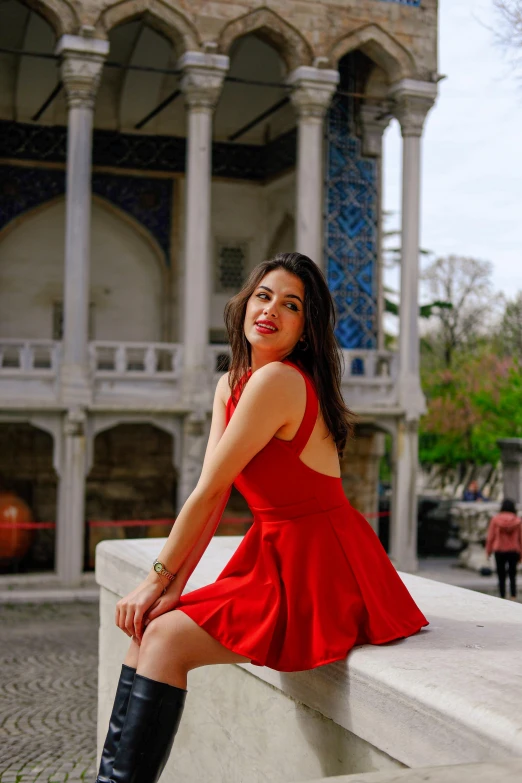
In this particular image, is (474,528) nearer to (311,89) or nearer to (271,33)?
(311,89)

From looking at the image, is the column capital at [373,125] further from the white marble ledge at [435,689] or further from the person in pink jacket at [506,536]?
the white marble ledge at [435,689]

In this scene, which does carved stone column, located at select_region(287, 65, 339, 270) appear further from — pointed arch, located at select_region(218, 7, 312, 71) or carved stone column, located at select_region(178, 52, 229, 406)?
carved stone column, located at select_region(178, 52, 229, 406)

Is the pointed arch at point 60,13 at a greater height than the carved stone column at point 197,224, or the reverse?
the pointed arch at point 60,13

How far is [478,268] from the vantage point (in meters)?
44.1

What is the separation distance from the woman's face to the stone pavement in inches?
146

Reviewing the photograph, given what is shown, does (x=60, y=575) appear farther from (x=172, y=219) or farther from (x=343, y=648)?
(x=343, y=648)

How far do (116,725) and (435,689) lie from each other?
100 cm

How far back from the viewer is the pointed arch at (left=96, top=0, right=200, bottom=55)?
14969mm

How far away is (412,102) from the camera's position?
1655 cm

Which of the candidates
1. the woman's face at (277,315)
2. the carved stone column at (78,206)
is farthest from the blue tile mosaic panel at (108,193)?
the woman's face at (277,315)

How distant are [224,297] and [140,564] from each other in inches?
632

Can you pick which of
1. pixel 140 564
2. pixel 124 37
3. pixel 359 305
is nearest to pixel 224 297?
pixel 359 305

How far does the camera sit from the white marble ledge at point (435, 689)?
2.54 m

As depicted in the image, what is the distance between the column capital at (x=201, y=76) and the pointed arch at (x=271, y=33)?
0.86ft
